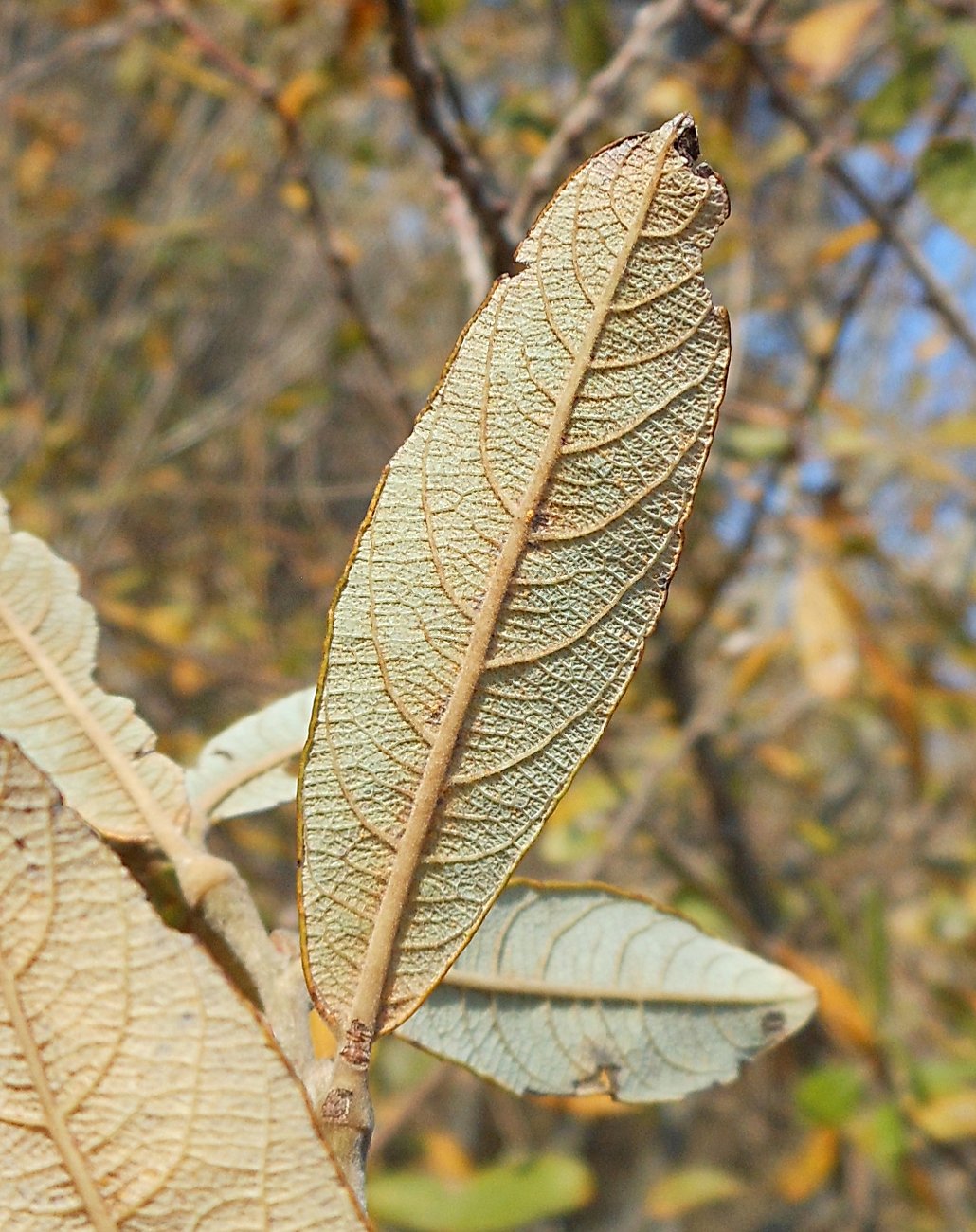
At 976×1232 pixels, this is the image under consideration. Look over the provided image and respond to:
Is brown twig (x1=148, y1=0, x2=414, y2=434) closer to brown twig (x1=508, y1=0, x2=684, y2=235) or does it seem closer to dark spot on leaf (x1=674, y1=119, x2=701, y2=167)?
brown twig (x1=508, y1=0, x2=684, y2=235)

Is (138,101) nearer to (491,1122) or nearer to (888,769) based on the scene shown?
(888,769)

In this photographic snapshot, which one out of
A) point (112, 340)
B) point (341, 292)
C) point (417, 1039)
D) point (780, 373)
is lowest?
point (417, 1039)

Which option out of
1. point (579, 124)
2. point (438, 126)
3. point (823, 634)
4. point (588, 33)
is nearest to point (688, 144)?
point (438, 126)

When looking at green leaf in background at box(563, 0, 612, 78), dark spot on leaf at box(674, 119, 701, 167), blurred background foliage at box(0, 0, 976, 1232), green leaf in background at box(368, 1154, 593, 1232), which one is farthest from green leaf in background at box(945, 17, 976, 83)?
green leaf in background at box(368, 1154, 593, 1232)

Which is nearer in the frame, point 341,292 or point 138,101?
point 341,292

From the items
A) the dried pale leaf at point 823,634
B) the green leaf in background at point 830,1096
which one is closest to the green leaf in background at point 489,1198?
the green leaf in background at point 830,1096

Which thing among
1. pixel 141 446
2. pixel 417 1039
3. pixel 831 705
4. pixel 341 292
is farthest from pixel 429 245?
pixel 417 1039

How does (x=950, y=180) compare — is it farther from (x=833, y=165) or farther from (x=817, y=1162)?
(x=817, y=1162)
